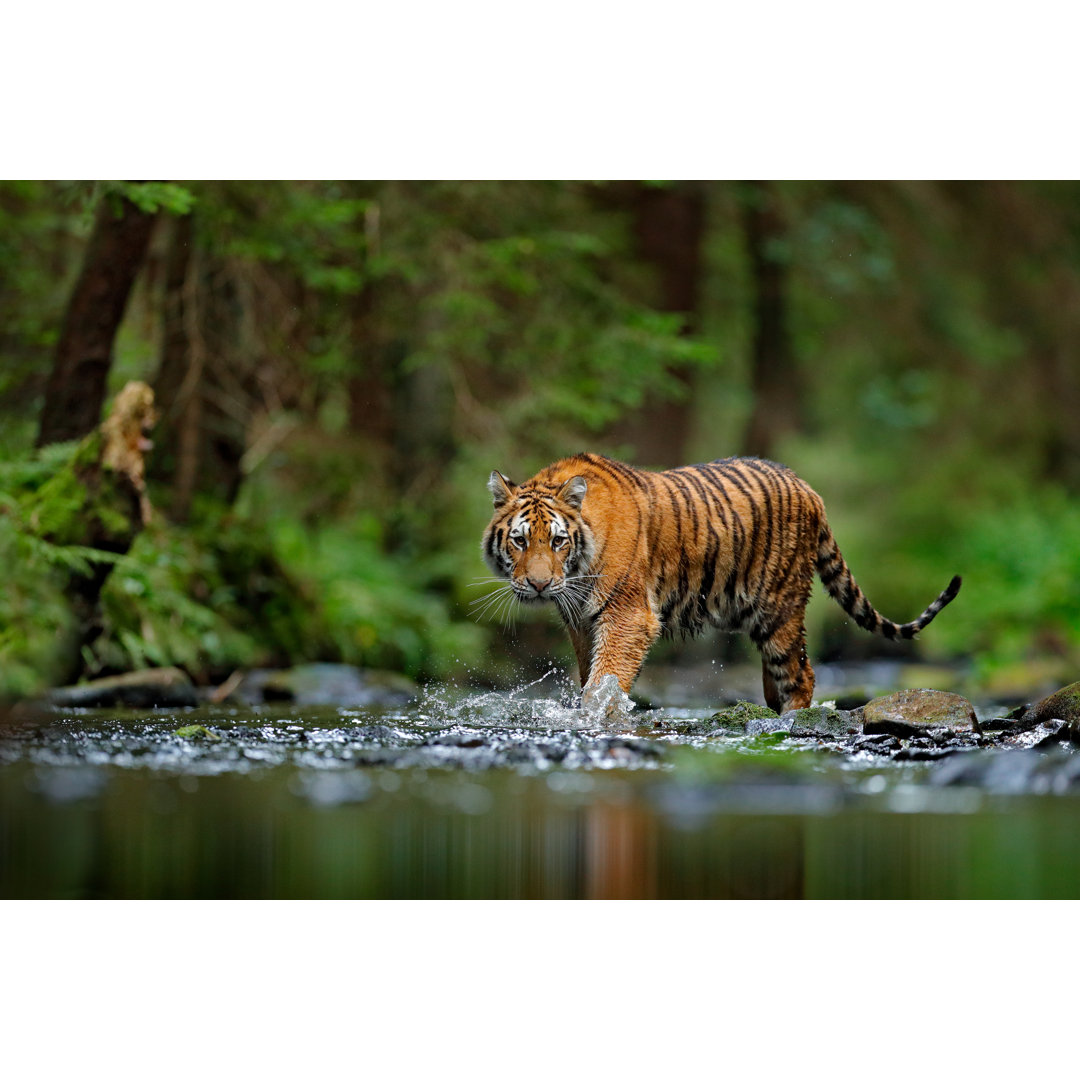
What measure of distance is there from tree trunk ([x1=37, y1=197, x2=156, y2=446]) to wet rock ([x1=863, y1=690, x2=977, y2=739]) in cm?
539

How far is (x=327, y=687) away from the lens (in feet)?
29.7

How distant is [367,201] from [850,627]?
235 inches

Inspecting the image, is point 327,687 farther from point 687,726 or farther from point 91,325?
point 687,726

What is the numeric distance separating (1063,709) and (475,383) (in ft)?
22.8

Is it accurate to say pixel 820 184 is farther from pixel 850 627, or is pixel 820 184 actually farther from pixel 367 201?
pixel 367 201

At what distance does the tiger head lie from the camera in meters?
6.49

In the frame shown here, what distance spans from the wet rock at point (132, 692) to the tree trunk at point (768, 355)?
8.70 m

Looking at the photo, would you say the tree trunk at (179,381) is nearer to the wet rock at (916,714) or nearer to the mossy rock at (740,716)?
the mossy rock at (740,716)

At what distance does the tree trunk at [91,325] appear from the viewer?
880 centimetres

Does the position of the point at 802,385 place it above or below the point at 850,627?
above

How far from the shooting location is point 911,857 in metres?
4.66

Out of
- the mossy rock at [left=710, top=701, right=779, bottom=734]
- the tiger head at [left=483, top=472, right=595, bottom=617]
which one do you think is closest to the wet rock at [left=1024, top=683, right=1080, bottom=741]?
the mossy rock at [left=710, top=701, right=779, bottom=734]

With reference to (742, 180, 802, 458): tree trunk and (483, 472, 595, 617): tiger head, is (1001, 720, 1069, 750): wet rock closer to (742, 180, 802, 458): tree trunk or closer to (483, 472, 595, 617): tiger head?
(483, 472, 595, 617): tiger head

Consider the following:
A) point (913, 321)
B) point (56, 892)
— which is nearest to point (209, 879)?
point (56, 892)
